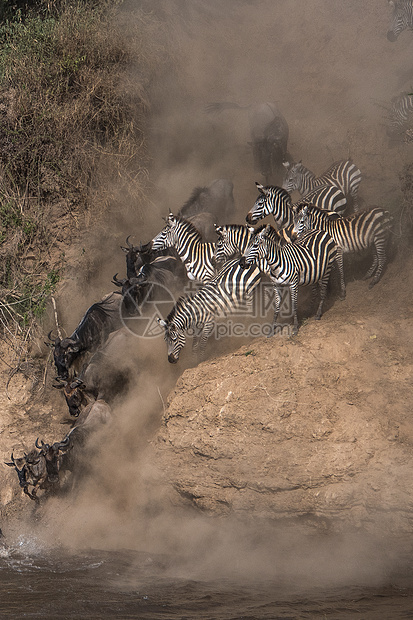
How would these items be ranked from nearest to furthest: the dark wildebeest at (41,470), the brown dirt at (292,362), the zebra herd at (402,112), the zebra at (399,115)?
the brown dirt at (292,362)
the dark wildebeest at (41,470)
the zebra herd at (402,112)
the zebra at (399,115)

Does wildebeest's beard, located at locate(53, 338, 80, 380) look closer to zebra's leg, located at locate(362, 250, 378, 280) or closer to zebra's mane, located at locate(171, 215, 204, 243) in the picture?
zebra's mane, located at locate(171, 215, 204, 243)

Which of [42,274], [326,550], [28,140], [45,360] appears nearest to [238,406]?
[326,550]

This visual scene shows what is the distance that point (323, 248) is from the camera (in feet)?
28.8

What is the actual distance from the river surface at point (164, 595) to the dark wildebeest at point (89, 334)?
3.29 meters

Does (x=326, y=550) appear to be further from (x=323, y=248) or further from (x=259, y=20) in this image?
(x=259, y=20)

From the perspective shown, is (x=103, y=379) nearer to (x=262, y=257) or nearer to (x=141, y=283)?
(x=141, y=283)

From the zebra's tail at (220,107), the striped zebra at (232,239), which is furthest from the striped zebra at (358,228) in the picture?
the zebra's tail at (220,107)

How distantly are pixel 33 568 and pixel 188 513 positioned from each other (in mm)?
1939

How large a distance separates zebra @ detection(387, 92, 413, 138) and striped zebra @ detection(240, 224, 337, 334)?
4.59 metres

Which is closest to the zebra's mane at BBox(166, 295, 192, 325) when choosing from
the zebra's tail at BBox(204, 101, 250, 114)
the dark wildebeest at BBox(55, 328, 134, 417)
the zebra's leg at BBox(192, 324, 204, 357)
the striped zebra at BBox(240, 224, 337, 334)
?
the zebra's leg at BBox(192, 324, 204, 357)

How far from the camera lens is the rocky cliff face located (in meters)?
6.40

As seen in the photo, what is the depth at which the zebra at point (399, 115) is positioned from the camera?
1210 centimetres

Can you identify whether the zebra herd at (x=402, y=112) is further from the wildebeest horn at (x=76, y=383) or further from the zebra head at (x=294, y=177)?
the wildebeest horn at (x=76, y=383)

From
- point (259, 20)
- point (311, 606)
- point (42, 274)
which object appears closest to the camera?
point (311, 606)
